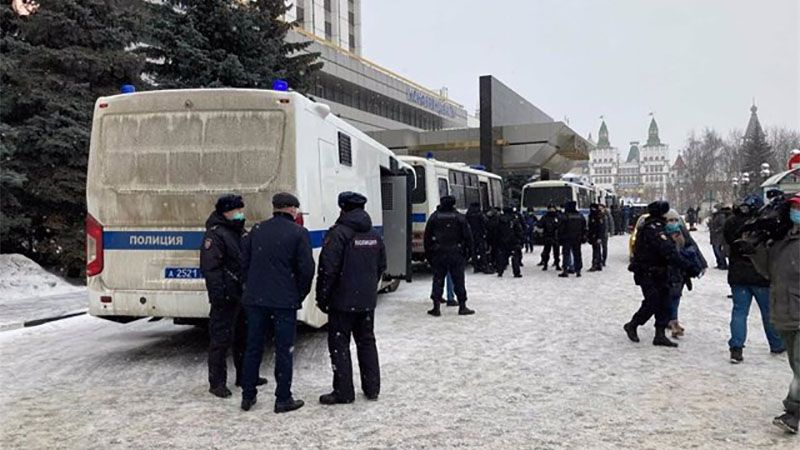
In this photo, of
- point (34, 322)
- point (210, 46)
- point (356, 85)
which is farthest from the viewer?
point (356, 85)

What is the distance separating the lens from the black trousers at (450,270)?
10406 mm

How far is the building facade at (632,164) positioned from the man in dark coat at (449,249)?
448 ft

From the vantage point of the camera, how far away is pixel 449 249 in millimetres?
10430

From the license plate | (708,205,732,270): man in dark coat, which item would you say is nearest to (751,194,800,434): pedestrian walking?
the license plate

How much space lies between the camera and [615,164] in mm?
153125

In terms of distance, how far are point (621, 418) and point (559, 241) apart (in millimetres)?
11021

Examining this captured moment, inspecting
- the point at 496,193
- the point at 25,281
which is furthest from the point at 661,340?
the point at 496,193

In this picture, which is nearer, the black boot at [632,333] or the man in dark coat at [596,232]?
the black boot at [632,333]

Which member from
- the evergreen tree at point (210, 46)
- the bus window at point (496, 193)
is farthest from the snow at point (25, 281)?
the bus window at point (496, 193)

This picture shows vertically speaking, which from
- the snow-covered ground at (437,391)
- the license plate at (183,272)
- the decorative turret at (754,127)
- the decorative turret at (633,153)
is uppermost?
the decorative turret at (633,153)

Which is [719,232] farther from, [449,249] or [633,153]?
[633,153]

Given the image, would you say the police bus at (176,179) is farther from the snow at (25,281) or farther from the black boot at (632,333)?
the snow at (25,281)

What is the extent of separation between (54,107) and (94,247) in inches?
342

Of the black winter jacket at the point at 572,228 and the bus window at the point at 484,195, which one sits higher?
the bus window at the point at 484,195
